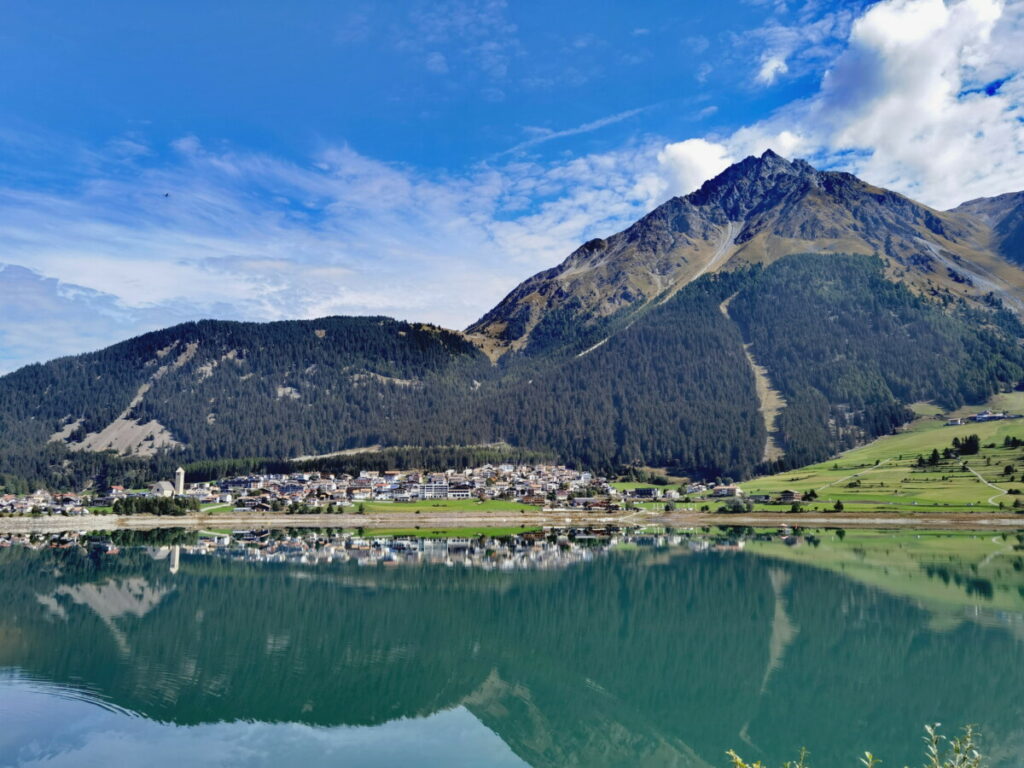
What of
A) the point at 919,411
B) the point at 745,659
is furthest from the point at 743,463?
the point at 745,659

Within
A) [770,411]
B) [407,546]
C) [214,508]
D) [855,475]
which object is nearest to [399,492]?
[214,508]

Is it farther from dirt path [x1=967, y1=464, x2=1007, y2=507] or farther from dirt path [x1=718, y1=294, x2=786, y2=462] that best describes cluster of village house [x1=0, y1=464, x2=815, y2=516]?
dirt path [x1=967, y1=464, x2=1007, y2=507]

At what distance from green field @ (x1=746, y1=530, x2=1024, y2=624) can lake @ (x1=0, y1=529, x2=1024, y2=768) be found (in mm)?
430

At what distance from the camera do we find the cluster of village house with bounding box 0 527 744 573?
72188 mm

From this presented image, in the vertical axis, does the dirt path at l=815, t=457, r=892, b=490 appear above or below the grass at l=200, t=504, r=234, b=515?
above

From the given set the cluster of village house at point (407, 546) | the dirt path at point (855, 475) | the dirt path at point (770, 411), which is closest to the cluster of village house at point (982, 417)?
the dirt path at point (855, 475)

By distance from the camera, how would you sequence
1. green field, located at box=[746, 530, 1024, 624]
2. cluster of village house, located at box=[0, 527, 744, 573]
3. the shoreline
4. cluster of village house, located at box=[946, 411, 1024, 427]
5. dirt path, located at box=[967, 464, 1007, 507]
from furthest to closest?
1. cluster of village house, located at box=[946, 411, 1024, 427]
2. the shoreline
3. dirt path, located at box=[967, 464, 1007, 507]
4. cluster of village house, located at box=[0, 527, 744, 573]
5. green field, located at box=[746, 530, 1024, 624]

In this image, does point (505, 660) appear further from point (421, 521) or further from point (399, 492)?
point (399, 492)

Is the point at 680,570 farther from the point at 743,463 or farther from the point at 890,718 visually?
the point at 743,463

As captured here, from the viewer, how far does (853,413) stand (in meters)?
174

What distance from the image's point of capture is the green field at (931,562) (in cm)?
5141

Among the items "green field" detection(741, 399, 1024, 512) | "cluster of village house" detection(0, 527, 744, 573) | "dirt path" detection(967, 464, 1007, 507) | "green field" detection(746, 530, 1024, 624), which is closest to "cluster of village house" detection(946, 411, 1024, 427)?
"green field" detection(741, 399, 1024, 512)

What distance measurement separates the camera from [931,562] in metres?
65.8

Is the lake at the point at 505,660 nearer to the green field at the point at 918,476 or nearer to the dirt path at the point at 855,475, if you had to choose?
the green field at the point at 918,476
